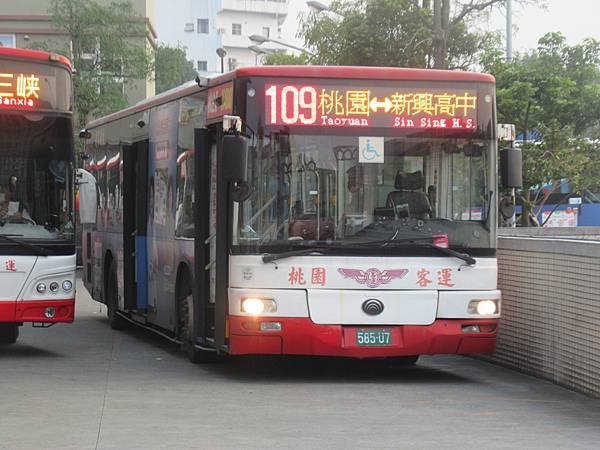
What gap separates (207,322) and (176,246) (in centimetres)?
150

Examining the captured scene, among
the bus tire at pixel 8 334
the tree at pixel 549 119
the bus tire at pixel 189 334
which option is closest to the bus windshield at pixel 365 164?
the bus tire at pixel 189 334

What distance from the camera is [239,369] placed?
12.6 metres

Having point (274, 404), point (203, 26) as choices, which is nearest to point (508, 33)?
point (274, 404)

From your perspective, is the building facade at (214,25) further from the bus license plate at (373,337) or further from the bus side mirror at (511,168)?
the bus license plate at (373,337)

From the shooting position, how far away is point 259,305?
11125mm

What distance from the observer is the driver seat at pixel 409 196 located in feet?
36.9

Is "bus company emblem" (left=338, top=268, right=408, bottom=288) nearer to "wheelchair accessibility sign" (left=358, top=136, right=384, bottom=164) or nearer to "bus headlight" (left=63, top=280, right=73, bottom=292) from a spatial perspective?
"wheelchair accessibility sign" (left=358, top=136, right=384, bottom=164)

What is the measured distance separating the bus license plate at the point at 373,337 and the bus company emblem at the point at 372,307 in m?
0.17

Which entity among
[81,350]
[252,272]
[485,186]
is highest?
[485,186]

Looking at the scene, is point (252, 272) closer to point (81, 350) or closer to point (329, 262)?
point (329, 262)

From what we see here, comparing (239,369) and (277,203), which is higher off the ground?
(277,203)

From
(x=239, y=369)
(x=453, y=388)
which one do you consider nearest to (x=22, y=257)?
(x=239, y=369)

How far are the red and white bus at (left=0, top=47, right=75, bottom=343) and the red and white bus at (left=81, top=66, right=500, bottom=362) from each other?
2276 mm

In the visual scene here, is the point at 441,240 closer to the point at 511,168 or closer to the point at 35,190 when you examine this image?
the point at 511,168
